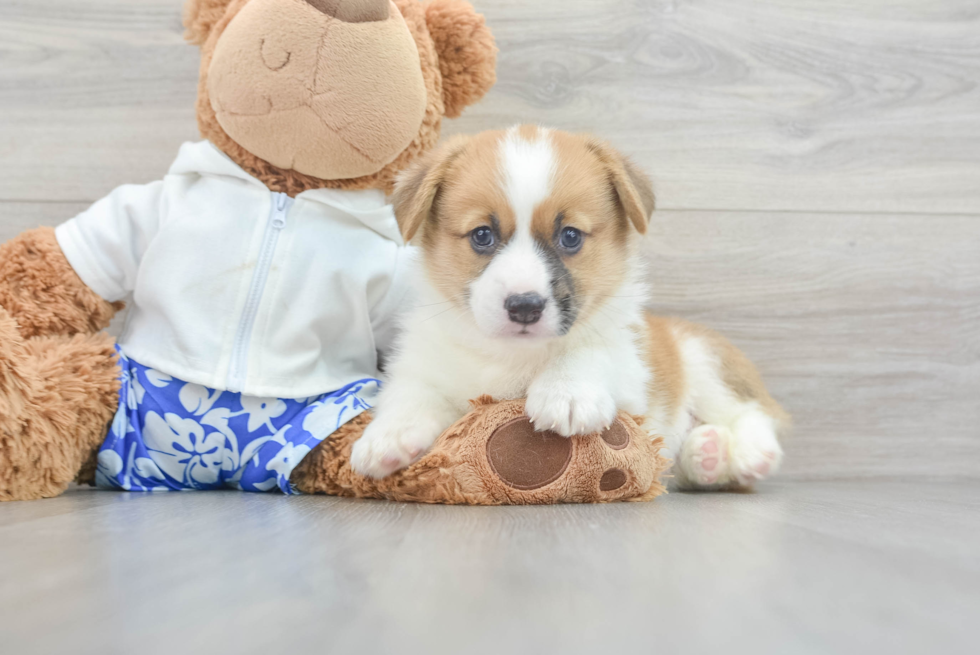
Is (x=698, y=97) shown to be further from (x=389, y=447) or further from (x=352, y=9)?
(x=389, y=447)

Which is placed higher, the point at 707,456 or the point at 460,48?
the point at 460,48

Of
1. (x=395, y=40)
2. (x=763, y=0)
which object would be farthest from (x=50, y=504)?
(x=763, y=0)

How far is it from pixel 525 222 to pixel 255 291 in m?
0.69

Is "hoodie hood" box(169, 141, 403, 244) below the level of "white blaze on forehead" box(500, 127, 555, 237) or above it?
below

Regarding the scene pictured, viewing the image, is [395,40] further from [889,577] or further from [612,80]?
[889,577]

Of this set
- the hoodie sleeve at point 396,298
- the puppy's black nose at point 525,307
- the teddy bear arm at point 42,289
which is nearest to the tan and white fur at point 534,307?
the puppy's black nose at point 525,307

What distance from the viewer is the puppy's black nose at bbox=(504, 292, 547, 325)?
1321mm

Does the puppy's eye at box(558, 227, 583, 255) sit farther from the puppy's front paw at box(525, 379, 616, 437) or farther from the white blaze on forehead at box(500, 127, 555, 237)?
the puppy's front paw at box(525, 379, 616, 437)

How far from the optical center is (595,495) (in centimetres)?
138

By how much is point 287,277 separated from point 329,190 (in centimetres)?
25

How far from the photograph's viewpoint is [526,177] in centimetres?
146

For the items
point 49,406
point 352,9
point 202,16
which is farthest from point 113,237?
point 352,9

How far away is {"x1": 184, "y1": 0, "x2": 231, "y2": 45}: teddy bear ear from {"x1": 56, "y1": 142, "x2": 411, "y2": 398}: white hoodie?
0.93ft

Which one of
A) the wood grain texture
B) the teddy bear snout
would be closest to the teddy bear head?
the teddy bear snout
